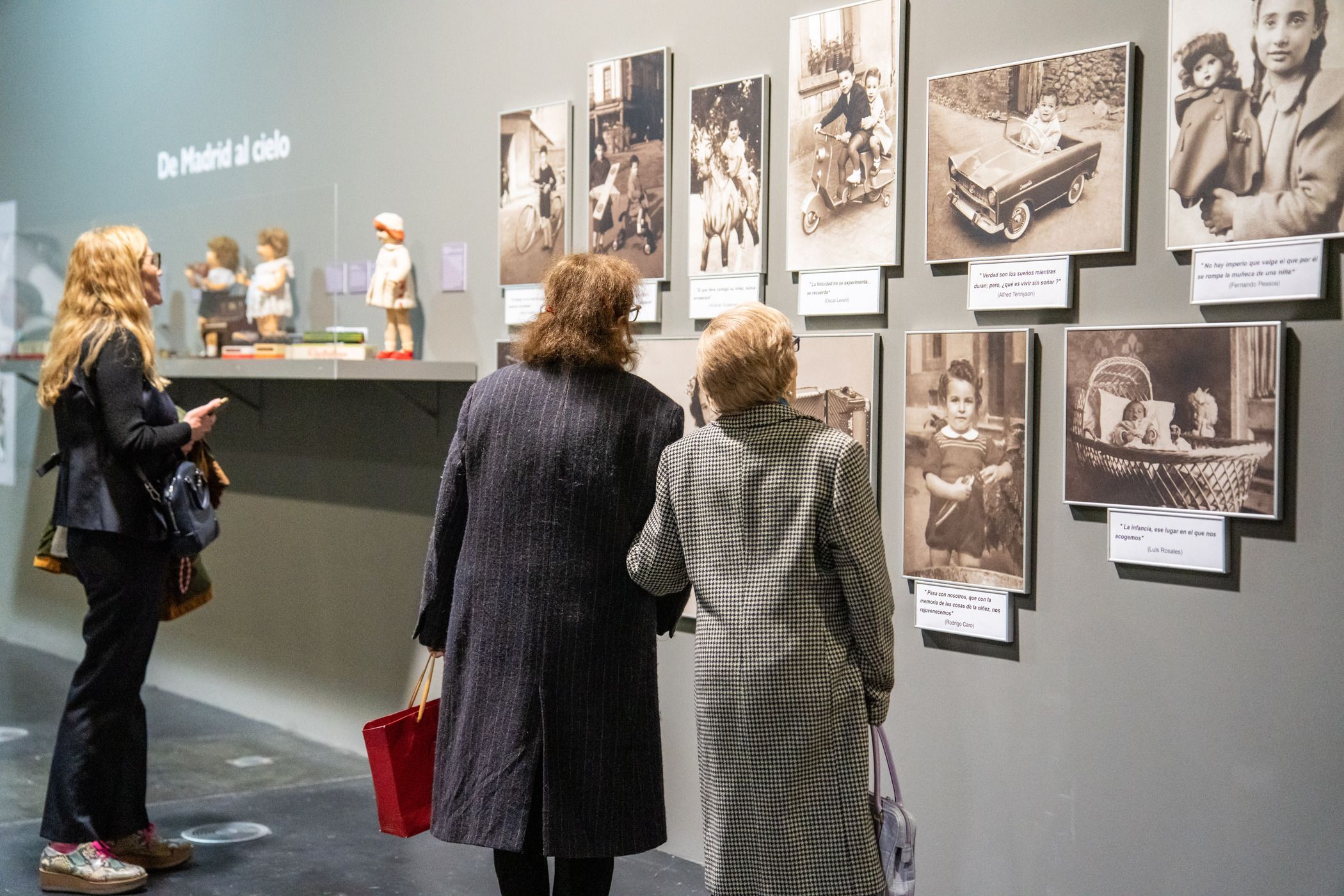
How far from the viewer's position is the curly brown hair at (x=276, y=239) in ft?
15.0

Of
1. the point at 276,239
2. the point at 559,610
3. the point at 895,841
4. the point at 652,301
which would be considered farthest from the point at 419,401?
the point at 895,841

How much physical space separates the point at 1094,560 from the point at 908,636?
55 cm

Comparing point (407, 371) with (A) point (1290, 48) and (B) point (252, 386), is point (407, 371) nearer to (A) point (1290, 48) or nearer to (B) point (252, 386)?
(B) point (252, 386)

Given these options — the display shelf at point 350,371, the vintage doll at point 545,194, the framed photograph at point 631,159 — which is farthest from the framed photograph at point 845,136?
the display shelf at point 350,371

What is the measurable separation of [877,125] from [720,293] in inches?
26.5

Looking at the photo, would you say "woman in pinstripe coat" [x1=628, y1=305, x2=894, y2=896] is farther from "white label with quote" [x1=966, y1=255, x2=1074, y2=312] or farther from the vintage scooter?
the vintage scooter

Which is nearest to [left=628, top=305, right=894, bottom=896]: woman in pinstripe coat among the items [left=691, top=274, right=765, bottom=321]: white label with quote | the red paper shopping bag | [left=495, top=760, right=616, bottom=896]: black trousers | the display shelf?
[left=495, top=760, right=616, bottom=896]: black trousers

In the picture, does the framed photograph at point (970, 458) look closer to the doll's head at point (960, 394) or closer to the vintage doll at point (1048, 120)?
the doll's head at point (960, 394)

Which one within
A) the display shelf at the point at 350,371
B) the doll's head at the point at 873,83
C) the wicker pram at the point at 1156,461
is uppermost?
the doll's head at the point at 873,83

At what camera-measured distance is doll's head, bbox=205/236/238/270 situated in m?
4.73

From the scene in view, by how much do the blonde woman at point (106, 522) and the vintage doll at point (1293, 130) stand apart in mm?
A: 2618

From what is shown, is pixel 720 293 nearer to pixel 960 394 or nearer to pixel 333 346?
pixel 960 394

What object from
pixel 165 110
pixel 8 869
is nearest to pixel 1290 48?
pixel 8 869

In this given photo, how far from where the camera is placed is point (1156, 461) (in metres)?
2.71
